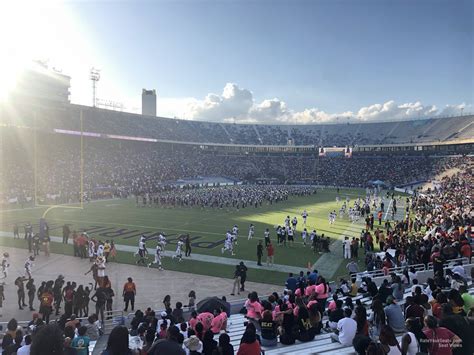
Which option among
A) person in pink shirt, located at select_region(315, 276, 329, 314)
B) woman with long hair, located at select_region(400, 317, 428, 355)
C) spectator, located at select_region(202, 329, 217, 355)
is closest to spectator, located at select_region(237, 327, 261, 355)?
spectator, located at select_region(202, 329, 217, 355)

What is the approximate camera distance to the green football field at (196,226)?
17.0 meters

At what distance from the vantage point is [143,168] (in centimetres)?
5844

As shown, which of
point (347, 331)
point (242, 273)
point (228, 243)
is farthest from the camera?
point (228, 243)

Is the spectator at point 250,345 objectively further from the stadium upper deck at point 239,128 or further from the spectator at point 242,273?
the stadium upper deck at point 239,128

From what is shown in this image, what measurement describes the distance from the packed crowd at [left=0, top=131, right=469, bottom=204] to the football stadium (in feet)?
1.04

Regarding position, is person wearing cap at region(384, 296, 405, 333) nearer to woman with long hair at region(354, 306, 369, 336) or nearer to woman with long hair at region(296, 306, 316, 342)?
woman with long hair at region(354, 306, 369, 336)

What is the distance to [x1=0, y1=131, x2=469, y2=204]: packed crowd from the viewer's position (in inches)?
1658

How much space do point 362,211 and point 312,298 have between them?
23325 mm

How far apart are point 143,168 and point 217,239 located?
129 ft

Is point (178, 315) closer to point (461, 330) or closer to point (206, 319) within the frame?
point (206, 319)

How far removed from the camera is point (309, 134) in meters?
93.7

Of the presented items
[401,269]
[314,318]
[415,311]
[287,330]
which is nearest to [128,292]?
[287,330]

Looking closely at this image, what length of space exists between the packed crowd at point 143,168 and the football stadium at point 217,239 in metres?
0.32

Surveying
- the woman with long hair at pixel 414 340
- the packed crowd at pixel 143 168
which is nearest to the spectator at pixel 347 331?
the woman with long hair at pixel 414 340
